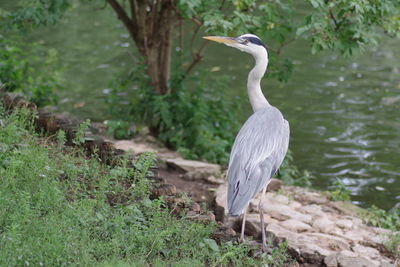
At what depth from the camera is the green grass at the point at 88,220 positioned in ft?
13.9

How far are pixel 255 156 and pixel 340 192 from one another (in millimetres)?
3291

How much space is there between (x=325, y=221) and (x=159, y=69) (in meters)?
3.92

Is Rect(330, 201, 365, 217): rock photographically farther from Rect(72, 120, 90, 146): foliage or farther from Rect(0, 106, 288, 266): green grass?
Rect(72, 120, 90, 146): foliage

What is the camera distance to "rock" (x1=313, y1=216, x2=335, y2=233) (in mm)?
6523

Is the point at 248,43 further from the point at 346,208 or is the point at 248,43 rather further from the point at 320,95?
the point at 320,95

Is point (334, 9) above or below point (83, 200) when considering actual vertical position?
above

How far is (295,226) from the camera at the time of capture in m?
6.36

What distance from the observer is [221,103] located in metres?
9.58

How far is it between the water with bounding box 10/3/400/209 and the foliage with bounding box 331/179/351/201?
0.22m

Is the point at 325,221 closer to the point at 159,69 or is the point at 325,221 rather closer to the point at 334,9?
the point at 334,9

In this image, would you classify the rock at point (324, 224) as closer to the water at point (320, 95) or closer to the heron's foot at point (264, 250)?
the heron's foot at point (264, 250)

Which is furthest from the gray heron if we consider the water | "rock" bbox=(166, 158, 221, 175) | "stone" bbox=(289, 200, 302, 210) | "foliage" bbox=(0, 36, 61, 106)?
"foliage" bbox=(0, 36, 61, 106)

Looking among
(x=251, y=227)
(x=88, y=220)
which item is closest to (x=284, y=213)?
(x=251, y=227)

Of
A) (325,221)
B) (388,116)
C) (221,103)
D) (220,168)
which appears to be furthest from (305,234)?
(388,116)
